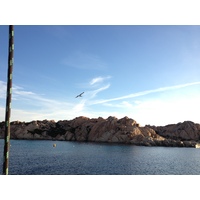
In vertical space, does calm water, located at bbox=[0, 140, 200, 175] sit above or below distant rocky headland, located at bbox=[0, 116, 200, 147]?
below

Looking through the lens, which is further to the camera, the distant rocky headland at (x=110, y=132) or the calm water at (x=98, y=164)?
the distant rocky headland at (x=110, y=132)

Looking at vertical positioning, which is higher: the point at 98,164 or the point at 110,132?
the point at 110,132

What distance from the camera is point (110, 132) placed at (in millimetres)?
119062

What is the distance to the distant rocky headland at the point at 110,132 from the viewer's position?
10644 cm

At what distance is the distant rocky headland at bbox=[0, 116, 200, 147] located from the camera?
349 feet

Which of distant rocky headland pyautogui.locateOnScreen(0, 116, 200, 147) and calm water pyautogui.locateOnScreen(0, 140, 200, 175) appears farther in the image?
distant rocky headland pyautogui.locateOnScreen(0, 116, 200, 147)

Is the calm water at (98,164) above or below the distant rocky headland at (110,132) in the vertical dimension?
below

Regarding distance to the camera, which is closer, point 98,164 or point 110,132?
point 98,164
